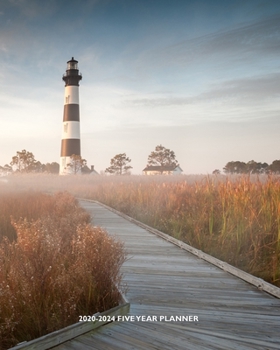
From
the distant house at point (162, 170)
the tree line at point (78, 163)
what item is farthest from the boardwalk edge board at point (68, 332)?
the distant house at point (162, 170)

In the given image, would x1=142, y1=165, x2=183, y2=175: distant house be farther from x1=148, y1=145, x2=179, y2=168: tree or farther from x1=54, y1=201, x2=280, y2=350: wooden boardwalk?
x1=54, y1=201, x2=280, y2=350: wooden boardwalk

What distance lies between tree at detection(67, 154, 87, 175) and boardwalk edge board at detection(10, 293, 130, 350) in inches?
1101

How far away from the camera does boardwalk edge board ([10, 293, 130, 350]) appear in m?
2.15

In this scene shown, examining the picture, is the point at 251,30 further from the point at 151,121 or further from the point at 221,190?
the point at 221,190

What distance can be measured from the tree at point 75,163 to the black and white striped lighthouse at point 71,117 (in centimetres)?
72

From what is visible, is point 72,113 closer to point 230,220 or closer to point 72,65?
point 72,65

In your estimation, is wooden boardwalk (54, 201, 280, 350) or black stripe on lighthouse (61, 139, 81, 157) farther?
black stripe on lighthouse (61, 139, 81, 157)

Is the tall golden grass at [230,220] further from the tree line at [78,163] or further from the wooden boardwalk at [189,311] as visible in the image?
the tree line at [78,163]

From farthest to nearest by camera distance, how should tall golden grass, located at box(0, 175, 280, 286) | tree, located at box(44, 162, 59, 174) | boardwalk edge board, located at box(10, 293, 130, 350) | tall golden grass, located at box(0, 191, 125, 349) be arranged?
tree, located at box(44, 162, 59, 174) → tall golden grass, located at box(0, 175, 280, 286) → tall golden grass, located at box(0, 191, 125, 349) → boardwalk edge board, located at box(10, 293, 130, 350)

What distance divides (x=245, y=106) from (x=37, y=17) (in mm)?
10142

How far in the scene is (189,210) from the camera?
7230 millimetres

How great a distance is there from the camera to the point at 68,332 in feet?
7.70

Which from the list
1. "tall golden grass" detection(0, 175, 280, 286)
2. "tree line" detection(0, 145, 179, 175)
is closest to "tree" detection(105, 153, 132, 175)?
"tree line" detection(0, 145, 179, 175)

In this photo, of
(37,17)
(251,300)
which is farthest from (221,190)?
(37,17)
